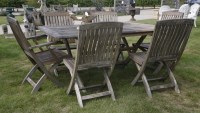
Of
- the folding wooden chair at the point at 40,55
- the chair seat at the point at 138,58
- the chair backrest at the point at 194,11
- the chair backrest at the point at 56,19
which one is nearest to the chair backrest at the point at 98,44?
the chair seat at the point at 138,58

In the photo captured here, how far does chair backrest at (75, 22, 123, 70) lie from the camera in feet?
10.3

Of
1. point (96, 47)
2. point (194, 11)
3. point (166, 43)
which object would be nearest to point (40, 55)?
point (96, 47)

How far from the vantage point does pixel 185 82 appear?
4379 millimetres

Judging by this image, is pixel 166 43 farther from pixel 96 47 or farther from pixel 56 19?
pixel 56 19

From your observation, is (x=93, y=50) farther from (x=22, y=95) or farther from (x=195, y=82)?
(x=195, y=82)

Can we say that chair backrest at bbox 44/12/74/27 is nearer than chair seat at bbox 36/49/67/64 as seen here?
No

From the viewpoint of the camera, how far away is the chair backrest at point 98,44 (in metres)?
3.14

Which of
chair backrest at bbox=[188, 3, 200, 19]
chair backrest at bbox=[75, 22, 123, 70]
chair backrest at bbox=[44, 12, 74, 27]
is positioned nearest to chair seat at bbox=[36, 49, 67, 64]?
chair backrest at bbox=[75, 22, 123, 70]

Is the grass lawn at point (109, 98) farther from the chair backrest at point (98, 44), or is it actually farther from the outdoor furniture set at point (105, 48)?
the chair backrest at point (98, 44)

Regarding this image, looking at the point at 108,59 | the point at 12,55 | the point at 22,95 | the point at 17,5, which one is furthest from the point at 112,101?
the point at 17,5

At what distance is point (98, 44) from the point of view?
3.32 meters

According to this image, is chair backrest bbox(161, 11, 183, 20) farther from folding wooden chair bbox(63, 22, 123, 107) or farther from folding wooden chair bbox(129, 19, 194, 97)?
folding wooden chair bbox(63, 22, 123, 107)

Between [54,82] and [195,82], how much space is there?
2342mm

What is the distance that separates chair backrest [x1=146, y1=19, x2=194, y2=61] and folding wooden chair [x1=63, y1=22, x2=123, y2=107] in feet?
1.77
